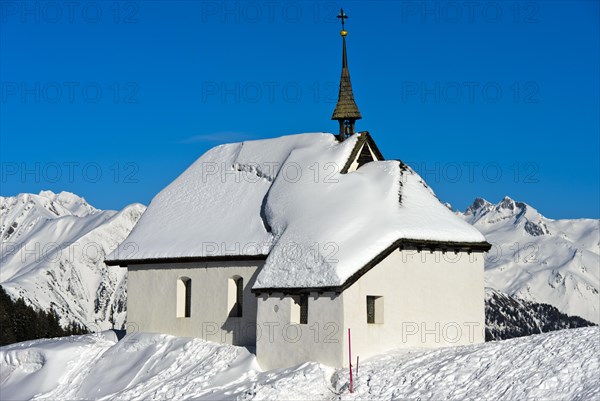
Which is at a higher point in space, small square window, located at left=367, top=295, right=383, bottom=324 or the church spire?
the church spire

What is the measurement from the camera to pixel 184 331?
136ft

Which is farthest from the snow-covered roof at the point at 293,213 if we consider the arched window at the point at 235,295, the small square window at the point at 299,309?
the arched window at the point at 235,295

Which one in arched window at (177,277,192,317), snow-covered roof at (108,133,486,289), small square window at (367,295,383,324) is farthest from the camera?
arched window at (177,277,192,317)

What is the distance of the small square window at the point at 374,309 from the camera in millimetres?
35281

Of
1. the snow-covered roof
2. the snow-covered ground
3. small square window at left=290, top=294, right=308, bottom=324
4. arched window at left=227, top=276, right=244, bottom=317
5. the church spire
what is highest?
the church spire

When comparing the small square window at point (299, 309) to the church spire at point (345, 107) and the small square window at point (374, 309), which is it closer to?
the small square window at point (374, 309)

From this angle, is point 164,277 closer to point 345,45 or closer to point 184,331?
point 184,331

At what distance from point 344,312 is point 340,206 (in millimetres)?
4813

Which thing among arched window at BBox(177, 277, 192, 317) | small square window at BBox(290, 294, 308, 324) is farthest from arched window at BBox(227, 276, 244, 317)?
small square window at BBox(290, 294, 308, 324)

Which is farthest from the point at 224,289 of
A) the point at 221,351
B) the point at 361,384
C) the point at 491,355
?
the point at 491,355

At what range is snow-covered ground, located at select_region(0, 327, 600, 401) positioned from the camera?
28.6 m

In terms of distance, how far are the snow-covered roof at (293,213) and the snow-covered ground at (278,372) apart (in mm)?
3132

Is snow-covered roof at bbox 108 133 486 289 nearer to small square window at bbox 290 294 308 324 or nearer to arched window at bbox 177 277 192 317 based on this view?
small square window at bbox 290 294 308 324

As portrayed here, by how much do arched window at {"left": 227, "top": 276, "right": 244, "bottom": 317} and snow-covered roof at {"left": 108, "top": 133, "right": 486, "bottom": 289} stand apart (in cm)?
107
